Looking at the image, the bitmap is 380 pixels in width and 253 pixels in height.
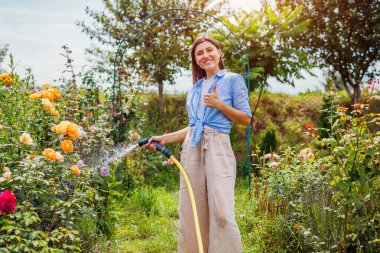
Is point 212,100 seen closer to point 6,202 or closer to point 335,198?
point 335,198

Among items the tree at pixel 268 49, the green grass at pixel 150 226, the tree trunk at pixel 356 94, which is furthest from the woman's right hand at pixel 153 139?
the tree trunk at pixel 356 94

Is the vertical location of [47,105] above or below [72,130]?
above

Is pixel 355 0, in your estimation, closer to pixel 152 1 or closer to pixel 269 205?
pixel 152 1

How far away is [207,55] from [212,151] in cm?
61

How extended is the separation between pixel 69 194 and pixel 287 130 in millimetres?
7299

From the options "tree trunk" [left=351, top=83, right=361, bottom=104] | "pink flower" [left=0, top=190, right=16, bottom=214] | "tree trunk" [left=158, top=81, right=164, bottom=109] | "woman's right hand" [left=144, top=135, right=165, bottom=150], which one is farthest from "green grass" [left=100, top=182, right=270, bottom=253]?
"tree trunk" [left=351, top=83, right=361, bottom=104]

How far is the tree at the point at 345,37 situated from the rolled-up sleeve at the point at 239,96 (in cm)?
953

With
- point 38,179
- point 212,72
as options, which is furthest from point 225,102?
point 38,179

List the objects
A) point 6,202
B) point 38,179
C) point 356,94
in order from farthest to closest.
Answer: point 356,94, point 38,179, point 6,202

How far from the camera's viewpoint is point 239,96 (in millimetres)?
2932

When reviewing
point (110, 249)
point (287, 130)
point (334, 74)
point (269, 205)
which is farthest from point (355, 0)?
point (110, 249)

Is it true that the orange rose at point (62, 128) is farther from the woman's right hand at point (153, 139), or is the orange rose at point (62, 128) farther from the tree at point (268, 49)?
the tree at point (268, 49)

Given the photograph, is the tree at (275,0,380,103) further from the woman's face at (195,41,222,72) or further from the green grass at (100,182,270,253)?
the woman's face at (195,41,222,72)

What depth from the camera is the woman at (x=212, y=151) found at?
9.45ft
